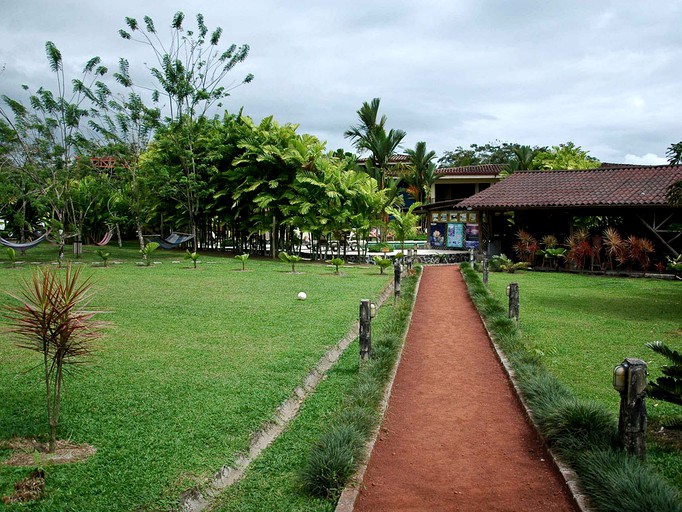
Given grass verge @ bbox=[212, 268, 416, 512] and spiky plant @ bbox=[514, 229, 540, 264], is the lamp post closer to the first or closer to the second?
grass verge @ bbox=[212, 268, 416, 512]

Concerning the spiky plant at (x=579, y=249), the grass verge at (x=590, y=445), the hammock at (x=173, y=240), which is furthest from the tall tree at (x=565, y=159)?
the grass verge at (x=590, y=445)

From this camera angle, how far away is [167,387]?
595cm

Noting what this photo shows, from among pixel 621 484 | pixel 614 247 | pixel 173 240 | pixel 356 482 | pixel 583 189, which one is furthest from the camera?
pixel 173 240

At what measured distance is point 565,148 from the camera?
105 feet

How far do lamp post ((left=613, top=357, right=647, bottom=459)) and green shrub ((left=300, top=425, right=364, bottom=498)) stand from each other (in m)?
1.98

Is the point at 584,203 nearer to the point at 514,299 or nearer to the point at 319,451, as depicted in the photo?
the point at 514,299

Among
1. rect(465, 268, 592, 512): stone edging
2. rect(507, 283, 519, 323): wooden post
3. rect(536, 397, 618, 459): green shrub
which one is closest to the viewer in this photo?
rect(465, 268, 592, 512): stone edging

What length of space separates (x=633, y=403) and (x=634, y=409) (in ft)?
0.14

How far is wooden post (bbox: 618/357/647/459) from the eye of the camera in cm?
415

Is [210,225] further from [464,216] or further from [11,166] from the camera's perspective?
[464,216]

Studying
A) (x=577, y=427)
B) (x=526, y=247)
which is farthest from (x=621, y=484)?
(x=526, y=247)

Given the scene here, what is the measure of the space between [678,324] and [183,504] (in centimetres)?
915

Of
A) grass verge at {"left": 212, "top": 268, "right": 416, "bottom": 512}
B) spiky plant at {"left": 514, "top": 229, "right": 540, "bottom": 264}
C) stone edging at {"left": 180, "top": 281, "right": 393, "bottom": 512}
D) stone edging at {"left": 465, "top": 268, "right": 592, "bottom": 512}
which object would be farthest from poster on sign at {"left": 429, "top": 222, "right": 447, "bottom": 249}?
grass verge at {"left": 212, "top": 268, "right": 416, "bottom": 512}

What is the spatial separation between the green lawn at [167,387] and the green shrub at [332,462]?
2.11 feet
